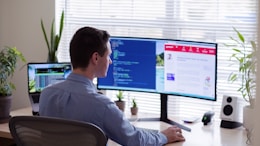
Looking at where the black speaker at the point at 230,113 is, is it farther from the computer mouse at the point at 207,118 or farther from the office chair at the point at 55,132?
the office chair at the point at 55,132

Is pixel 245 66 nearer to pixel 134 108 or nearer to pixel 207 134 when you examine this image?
pixel 207 134

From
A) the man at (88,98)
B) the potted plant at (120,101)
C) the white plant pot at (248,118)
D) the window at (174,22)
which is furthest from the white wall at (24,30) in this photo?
the white plant pot at (248,118)

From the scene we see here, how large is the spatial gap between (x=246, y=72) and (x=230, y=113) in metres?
0.27

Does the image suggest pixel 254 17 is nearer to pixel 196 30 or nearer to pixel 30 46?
pixel 196 30

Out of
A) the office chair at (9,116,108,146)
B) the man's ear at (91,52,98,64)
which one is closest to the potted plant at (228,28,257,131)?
the man's ear at (91,52,98,64)

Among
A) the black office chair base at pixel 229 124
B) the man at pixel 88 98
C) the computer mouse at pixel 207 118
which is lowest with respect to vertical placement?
the black office chair base at pixel 229 124

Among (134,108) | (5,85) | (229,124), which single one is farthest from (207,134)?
(5,85)

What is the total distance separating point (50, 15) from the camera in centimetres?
378

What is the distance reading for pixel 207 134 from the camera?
285 centimetres

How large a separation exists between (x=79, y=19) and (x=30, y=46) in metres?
0.46

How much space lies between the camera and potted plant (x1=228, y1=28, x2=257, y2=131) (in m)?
2.88

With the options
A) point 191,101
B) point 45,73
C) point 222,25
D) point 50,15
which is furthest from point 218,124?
point 50,15

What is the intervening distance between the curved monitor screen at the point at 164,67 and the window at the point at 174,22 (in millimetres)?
387

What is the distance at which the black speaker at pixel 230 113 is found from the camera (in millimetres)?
2988
